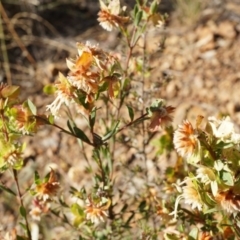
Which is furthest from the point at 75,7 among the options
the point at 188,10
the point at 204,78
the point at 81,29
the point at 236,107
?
the point at 236,107

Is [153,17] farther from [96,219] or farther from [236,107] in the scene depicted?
[236,107]

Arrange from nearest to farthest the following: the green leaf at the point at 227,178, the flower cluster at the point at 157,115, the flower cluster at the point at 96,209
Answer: the green leaf at the point at 227,178 < the flower cluster at the point at 157,115 < the flower cluster at the point at 96,209

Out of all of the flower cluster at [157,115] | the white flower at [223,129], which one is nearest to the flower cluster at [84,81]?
the flower cluster at [157,115]

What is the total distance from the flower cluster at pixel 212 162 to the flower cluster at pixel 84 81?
6.7 inches

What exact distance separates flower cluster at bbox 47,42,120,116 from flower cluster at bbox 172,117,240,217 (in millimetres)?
171

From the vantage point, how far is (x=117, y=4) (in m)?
1.27

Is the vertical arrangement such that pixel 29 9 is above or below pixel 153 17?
below

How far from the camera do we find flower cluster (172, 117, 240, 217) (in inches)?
41.6

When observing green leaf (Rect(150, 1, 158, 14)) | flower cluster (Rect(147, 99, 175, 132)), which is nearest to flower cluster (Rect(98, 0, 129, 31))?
green leaf (Rect(150, 1, 158, 14))

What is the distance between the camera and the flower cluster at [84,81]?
42.5 inches

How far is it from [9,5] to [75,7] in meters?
0.38

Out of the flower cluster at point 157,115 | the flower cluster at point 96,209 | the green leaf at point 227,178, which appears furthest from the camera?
the flower cluster at point 96,209

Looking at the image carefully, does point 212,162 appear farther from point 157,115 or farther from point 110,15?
point 110,15

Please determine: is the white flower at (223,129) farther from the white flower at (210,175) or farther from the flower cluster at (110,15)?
the flower cluster at (110,15)
